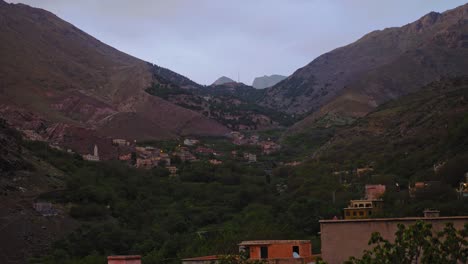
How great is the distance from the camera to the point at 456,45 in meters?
170

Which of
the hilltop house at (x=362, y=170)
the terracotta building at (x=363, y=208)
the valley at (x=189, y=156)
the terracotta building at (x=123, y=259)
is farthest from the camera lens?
the hilltop house at (x=362, y=170)

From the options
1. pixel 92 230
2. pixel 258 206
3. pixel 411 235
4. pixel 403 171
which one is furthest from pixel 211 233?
pixel 411 235

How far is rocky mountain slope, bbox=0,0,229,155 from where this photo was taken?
125125 millimetres

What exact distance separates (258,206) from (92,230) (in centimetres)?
1711

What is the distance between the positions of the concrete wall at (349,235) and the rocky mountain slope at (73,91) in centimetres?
8712

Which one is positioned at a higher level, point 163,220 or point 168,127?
point 168,127

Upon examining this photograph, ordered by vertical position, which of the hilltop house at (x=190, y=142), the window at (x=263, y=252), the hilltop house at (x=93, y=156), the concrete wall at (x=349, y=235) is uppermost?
the hilltop house at (x=190, y=142)

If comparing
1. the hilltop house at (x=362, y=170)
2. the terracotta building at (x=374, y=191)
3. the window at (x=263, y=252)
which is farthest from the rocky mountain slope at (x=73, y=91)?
the window at (x=263, y=252)

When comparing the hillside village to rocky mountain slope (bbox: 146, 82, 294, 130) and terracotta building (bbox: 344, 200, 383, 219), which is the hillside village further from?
terracotta building (bbox: 344, 200, 383, 219)

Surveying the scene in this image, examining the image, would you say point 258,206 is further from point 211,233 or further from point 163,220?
point 211,233

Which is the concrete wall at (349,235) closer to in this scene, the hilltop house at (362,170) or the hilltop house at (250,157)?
the hilltop house at (362,170)

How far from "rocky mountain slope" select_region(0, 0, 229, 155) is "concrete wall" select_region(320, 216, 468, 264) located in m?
87.1

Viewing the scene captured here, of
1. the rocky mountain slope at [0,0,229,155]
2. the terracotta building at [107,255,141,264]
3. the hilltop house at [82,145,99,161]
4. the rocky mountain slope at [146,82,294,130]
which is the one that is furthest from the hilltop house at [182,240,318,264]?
the rocky mountain slope at [146,82,294,130]

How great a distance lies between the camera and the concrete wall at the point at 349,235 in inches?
1117
